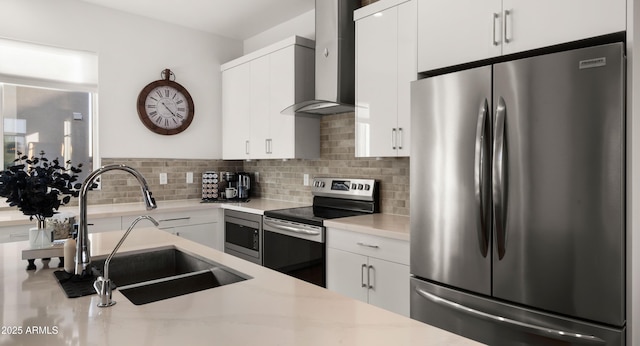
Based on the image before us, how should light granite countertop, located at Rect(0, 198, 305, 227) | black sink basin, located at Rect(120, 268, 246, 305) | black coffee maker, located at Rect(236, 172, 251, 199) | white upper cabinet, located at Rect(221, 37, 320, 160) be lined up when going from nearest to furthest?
black sink basin, located at Rect(120, 268, 246, 305) → light granite countertop, located at Rect(0, 198, 305, 227) → white upper cabinet, located at Rect(221, 37, 320, 160) → black coffee maker, located at Rect(236, 172, 251, 199)

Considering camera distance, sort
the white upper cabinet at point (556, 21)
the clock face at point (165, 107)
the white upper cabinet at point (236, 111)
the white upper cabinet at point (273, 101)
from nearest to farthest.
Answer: the white upper cabinet at point (556, 21), the white upper cabinet at point (273, 101), the clock face at point (165, 107), the white upper cabinet at point (236, 111)

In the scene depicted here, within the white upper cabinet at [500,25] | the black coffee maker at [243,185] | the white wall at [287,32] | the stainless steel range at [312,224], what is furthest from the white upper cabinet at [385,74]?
the black coffee maker at [243,185]

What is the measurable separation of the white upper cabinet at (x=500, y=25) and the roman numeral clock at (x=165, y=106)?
2.71 m

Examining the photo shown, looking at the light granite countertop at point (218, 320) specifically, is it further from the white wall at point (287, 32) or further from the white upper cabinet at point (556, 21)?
the white wall at point (287, 32)

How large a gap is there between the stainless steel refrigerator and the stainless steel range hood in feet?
3.65

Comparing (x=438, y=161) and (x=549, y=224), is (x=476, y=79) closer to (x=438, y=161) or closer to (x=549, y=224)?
(x=438, y=161)

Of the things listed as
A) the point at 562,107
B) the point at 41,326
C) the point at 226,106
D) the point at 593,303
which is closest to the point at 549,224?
the point at 593,303

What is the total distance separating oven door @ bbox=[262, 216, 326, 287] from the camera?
2.77 metres

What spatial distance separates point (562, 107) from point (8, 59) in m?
4.09

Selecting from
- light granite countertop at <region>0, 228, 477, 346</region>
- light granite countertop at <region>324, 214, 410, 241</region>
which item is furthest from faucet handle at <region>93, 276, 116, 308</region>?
light granite countertop at <region>324, 214, 410, 241</region>

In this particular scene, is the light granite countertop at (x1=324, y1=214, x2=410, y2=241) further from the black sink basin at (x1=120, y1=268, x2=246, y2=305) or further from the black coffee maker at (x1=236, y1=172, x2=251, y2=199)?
the black coffee maker at (x1=236, y1=172, x2=251, y2=199)

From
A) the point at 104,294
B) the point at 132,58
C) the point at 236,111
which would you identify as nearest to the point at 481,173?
the point at 104,294

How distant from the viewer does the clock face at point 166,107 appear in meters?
3.94

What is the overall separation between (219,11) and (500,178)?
309 cm
